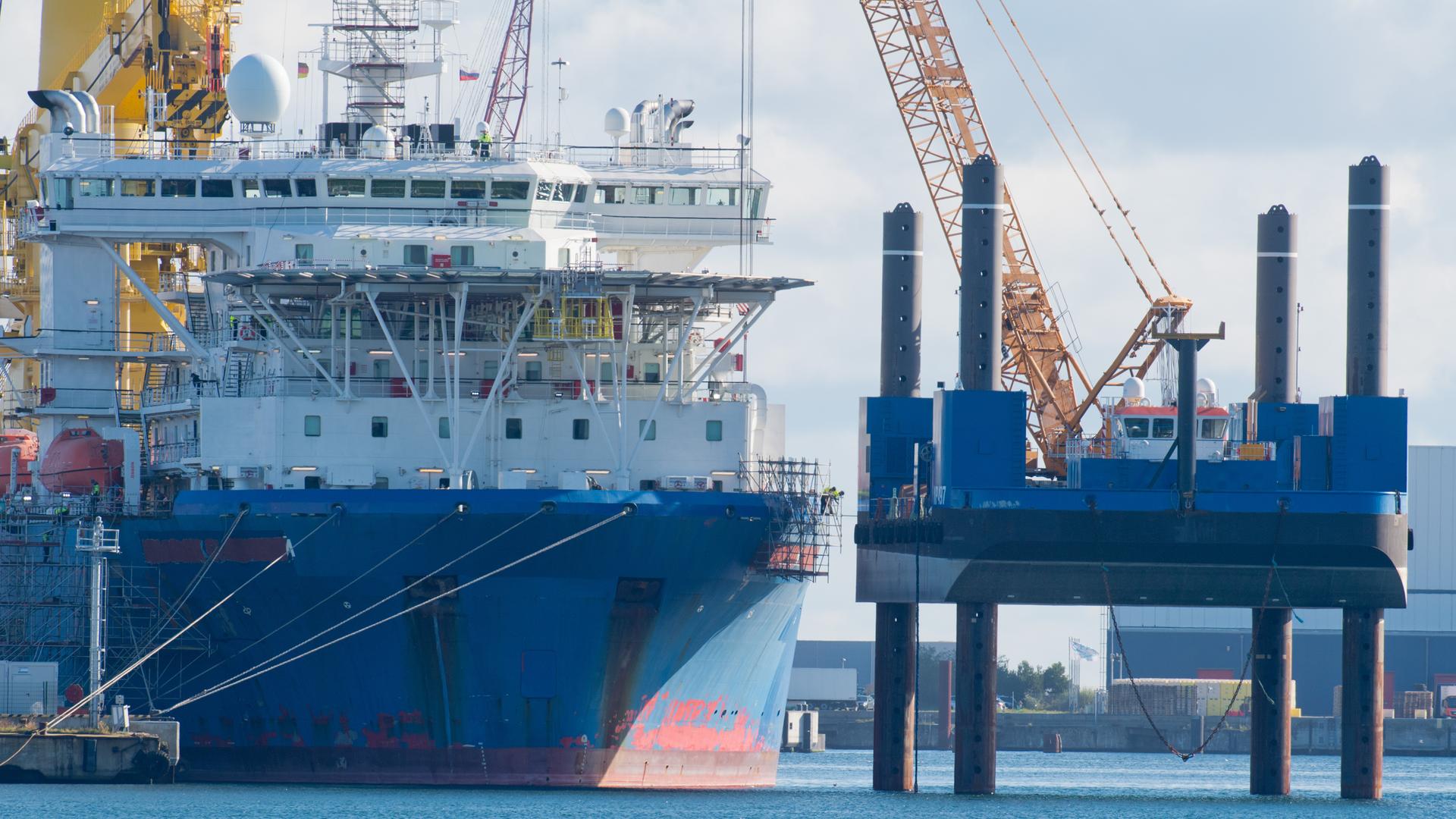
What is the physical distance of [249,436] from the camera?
205 feet

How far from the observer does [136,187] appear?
67.8 meters

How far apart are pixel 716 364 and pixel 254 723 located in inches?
535

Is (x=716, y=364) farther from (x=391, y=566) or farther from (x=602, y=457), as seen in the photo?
(x=391, y=566)

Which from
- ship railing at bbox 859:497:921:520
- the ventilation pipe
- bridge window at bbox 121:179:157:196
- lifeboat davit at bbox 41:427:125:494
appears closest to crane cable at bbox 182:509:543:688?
lifeboat davit at bbox 41:427:125:494

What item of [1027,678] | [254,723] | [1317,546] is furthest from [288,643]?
[1027,678]

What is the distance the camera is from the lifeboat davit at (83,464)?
6912cm

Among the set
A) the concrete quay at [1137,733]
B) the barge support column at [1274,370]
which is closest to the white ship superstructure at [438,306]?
the barge support column at [1274,370]

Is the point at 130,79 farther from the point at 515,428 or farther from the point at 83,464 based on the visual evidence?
the point at 515,428

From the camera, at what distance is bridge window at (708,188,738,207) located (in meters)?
69.5

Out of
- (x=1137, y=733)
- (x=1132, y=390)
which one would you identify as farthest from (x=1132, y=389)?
(x=1137, y=733)

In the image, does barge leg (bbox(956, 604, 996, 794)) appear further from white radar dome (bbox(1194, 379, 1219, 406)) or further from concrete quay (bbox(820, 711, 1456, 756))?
concrete quay (bbox(820, 711, 1456, 756))

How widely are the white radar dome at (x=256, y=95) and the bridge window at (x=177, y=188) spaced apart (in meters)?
2.14

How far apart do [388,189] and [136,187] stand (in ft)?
22.7

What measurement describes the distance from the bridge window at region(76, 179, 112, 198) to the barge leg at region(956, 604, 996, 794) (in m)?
23.6
